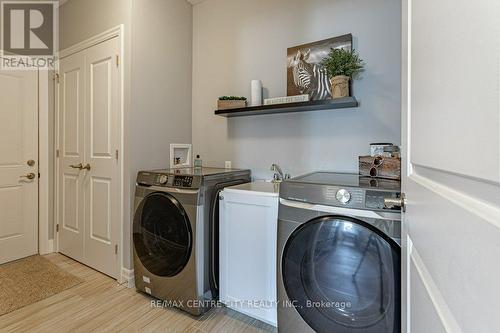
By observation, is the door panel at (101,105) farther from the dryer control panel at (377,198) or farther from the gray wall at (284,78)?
the dryer control panel at (377,198)

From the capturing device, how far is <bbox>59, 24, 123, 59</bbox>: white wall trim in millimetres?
2173

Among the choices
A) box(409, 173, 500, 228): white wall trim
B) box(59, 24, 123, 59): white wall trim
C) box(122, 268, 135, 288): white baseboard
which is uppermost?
box(59, 24, 123, 59): white wall trim

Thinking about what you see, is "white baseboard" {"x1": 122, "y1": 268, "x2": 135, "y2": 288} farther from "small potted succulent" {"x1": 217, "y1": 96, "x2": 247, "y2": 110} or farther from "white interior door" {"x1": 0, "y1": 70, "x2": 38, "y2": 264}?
"small potted succulent" {"x1": 217, "y1": 96, "x2": 247, "y2": 110}

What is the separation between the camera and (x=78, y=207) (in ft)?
8.53

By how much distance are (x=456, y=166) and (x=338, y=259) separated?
0.93 metres

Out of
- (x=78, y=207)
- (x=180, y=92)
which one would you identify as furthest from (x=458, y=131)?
(x=78, y=207)

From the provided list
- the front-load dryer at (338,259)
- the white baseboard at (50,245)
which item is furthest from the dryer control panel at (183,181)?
the white baseboard at (50,245)

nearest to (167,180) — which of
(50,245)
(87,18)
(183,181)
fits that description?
(183,181)

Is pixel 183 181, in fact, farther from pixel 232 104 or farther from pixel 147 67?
pixel 147 67

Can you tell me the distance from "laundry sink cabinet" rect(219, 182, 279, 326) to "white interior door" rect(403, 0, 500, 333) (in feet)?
3.06

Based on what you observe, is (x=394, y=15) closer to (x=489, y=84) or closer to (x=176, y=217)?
(x=489, y=84)

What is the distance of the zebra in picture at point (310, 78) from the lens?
1.94 m

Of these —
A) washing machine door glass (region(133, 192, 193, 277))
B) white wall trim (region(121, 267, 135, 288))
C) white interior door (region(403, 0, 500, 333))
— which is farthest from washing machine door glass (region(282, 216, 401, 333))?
white wall trim (region(121, 267, 135, 288))

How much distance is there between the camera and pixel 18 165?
2.65m
